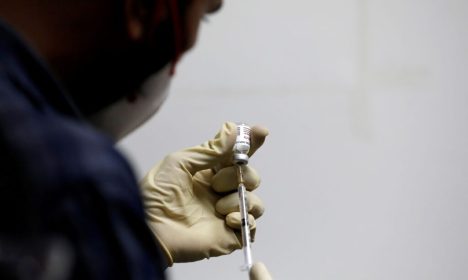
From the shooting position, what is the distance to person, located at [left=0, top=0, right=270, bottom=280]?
1.30 ft

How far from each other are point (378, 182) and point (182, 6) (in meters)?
1.04

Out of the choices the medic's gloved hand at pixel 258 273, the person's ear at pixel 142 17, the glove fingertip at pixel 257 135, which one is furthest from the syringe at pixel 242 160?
the person's ear at pixel 142 17

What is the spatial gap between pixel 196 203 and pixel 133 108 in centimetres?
62

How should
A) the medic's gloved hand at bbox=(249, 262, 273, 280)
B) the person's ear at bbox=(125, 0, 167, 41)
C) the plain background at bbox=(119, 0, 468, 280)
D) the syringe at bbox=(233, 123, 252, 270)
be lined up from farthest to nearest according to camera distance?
the plain background at bbox=(119, 0, 468, 280) < the syringe at bbox=(233, 123, 252, 270) < the medic's gloved hand at bbox=(249, 262, 273, 280) < the person's ear at bbox=(125, 0, 167, 41)

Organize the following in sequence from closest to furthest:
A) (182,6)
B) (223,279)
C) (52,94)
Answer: (52,94)
(182,6)
(223,279)

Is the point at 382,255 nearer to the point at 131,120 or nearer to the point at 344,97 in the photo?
the point at 344,97

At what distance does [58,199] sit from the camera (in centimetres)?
40

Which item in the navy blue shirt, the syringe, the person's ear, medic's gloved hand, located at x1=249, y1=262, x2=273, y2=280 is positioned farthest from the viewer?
the syringe

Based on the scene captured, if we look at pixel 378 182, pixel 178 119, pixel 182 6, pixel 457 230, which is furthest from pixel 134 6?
pixel 457 230

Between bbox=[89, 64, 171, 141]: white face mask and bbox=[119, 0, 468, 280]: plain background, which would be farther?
bbox=[119, 0, 468, 280]: plain background

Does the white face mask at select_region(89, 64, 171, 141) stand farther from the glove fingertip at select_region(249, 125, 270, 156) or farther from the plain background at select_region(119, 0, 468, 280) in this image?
the plain background at select_region(119, 0, 468, 280)

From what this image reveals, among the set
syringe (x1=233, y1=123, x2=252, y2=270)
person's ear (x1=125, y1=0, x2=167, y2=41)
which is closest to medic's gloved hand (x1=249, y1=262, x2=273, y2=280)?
syringe (x1=233, y1=123, x2=252, y2=270)

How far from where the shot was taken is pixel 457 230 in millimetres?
1537

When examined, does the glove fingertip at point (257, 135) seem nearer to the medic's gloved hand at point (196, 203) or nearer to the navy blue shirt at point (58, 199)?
the medic's gloved hand at point (196, 203)
